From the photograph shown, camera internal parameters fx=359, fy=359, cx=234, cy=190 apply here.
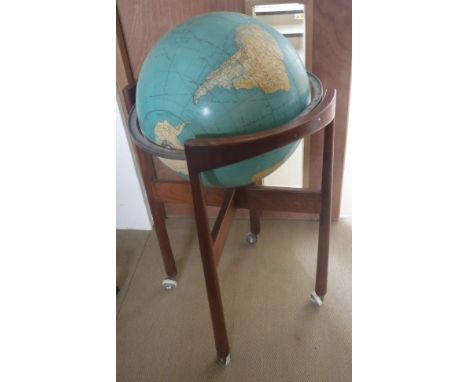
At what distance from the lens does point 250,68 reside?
839 mm

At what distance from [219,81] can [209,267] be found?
21.4 inches

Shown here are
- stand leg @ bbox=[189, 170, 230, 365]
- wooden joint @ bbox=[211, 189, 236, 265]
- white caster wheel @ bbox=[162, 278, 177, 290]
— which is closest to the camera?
stand leg @ bbox=[189, 170, 230, 365]

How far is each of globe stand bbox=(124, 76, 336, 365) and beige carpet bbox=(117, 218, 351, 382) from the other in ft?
0.27

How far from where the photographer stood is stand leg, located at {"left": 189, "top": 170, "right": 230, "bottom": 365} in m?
0.96

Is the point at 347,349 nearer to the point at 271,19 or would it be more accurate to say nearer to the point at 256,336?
the point at 256,336

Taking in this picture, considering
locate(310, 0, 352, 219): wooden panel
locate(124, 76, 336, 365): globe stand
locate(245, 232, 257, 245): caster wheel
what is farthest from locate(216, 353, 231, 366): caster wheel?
locate(310, 0, 352, 219): wooden panel

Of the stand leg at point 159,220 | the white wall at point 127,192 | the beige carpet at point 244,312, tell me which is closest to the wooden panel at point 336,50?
the beige carpet at point 244,312

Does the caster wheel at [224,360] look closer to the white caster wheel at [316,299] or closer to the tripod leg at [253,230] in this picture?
the white caster wheel at [316,299]

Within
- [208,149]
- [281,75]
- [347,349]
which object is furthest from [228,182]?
[347,349]

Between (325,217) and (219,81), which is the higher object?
(219,81)

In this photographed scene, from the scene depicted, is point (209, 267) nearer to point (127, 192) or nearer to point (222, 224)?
point (222, 224)

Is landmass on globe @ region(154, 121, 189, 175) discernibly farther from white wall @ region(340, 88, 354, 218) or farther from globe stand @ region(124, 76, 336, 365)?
white wall @ region(340, 88, 354, 218)

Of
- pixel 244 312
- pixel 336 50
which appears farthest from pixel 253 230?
pixel 336 50

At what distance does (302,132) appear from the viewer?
0.90 metres
